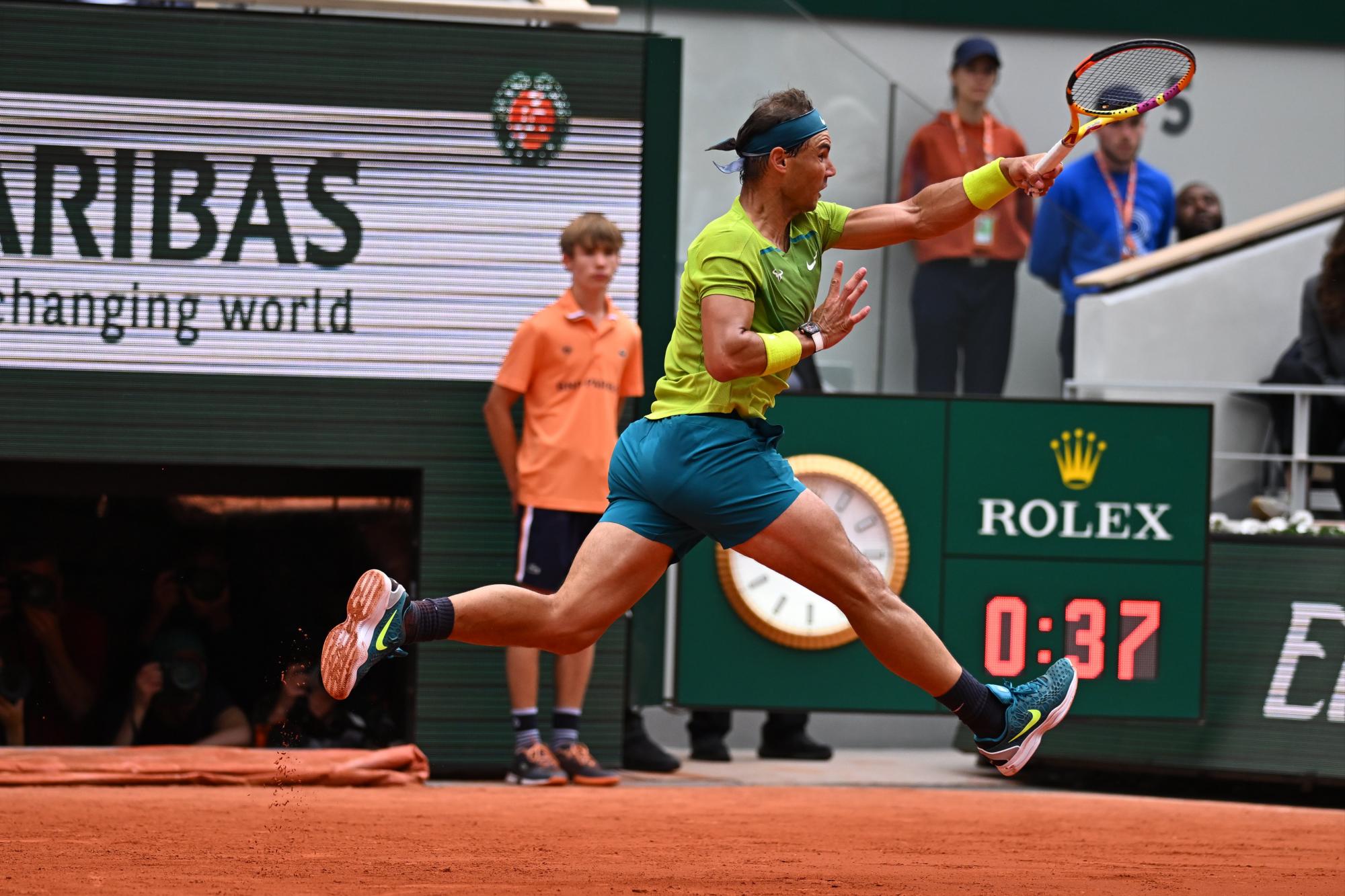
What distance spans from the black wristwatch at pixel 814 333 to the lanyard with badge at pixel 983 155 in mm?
4385

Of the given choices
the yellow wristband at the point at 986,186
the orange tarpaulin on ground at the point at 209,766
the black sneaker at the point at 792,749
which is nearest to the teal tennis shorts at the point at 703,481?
the yellow wristband at the point at 986,186

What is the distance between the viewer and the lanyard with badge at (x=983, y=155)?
933 centimetres

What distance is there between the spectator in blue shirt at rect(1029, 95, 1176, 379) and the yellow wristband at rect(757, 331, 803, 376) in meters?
5.13

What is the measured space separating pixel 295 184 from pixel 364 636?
3.51m

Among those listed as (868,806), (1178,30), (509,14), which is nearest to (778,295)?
(868,806)

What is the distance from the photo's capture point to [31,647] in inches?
343

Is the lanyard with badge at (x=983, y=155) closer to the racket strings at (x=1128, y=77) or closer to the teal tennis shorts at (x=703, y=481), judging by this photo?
the racket strings at (x=1128, y=77)

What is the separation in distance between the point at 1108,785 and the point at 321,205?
4930 mm

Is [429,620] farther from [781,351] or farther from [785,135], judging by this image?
[785,135]

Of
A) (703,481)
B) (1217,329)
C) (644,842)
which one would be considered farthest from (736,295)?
(1217,329)

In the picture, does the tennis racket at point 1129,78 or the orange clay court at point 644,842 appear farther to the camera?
the tennis racket at point 1129,78

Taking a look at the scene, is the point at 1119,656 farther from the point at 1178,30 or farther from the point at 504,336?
the point at 1178,30

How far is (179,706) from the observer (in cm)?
875

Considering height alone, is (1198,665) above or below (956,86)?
below
